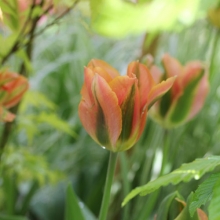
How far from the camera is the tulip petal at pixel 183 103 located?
343 mm

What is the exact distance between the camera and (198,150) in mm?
590

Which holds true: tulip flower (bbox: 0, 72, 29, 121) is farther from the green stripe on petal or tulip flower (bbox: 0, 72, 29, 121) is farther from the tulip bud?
the tulip bud

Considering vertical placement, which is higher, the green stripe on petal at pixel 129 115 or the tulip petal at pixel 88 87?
the tulip petal at pixel 88 87

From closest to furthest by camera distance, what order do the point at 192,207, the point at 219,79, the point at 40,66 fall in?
the point at 192,207 → the point at 219,79 → the point at 40,66

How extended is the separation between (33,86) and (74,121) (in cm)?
8

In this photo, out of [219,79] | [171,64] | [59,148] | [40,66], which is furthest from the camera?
[40,66]

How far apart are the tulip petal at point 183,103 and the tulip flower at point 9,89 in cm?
12

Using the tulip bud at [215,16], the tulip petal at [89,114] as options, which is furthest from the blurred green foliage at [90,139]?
the tulip petal at [89,114]

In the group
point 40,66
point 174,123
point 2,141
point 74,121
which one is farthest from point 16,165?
point 40,66

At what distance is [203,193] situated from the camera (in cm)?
20

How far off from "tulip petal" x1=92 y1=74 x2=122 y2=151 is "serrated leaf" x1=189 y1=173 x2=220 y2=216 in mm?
60

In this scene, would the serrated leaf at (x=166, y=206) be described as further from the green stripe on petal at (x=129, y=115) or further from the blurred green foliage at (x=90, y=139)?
the blurred green foliage at (x=90, y=139)

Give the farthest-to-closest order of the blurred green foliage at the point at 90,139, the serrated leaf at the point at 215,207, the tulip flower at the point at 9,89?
the blurred green foliage at the point at 90,139 < the tulip flower at the point at 9,89 < the serrated leaf at the point at 215,207

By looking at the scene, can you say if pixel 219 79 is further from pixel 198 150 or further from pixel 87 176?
pixel 87 176
